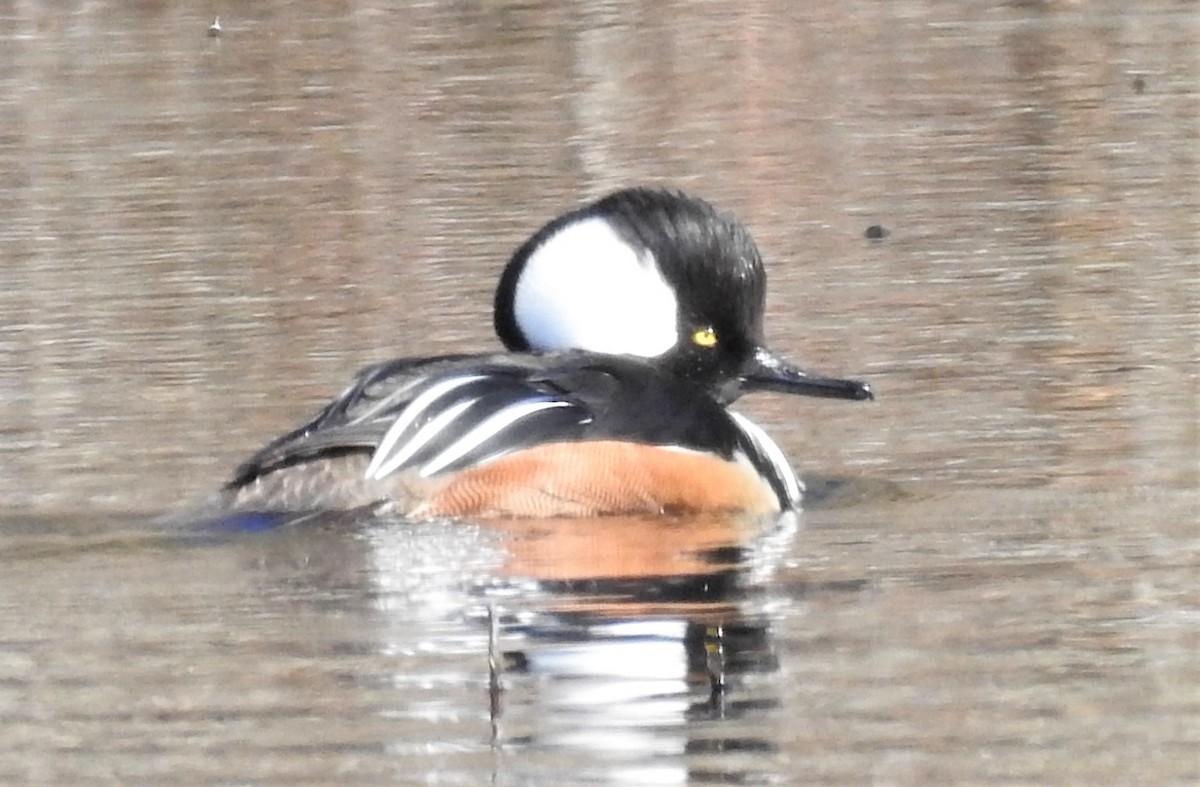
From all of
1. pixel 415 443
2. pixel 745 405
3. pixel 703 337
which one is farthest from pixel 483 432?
pixel 745 405

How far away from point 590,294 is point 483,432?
805 mm

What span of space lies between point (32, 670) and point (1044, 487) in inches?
119

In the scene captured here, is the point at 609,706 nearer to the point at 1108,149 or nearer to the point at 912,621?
the point at 912,621

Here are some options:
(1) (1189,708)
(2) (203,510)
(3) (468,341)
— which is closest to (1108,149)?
(3) (468,341)

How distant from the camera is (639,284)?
8172 mm

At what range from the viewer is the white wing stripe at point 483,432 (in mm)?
7445

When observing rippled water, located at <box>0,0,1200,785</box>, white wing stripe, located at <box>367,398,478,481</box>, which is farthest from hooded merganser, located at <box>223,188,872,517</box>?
rippled water, located at <box>0,0,1200,785</box>

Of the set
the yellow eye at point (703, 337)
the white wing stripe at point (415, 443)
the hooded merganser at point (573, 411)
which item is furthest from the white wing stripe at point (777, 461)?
the white wing stripe at point (415, 443)

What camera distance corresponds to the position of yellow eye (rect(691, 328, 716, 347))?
835cm

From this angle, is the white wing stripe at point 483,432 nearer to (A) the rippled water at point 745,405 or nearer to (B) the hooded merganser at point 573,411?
(B) the hooded merganser at point 573,411

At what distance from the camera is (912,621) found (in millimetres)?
6332

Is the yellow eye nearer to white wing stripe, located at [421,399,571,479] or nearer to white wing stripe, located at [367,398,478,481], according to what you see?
white wing stripe, located at [421,399,571,479]

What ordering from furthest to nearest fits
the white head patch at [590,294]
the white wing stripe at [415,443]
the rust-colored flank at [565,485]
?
the white head patch at [590,294]
the rust-colored flank at [565,485]
the white wing stripe at [415,443]

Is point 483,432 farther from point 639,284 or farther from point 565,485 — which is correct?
point 639,284
